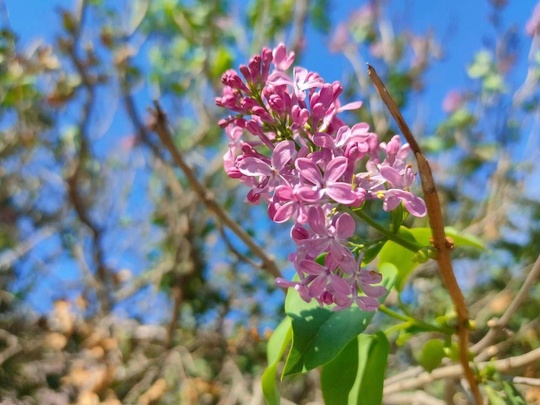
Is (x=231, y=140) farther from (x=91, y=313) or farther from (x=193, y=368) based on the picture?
(x=91, y=313)

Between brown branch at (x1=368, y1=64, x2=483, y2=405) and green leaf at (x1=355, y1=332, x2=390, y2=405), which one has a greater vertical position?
brown branch at (x1=368, y1=64, x2=483, y2=405)

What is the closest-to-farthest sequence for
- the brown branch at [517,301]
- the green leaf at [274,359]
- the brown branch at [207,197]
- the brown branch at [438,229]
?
the brown branch at [438,229] < the green leaf at [274,359] < the brown branch at [517,301] < the brown branch at [207,197]

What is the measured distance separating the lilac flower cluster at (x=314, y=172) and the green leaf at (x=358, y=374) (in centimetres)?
8

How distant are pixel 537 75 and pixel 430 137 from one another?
0.72 m

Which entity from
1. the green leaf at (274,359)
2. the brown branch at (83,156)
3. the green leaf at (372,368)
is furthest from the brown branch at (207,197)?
the brown branch at (83,156)

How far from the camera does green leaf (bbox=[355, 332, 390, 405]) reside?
711 millimetres

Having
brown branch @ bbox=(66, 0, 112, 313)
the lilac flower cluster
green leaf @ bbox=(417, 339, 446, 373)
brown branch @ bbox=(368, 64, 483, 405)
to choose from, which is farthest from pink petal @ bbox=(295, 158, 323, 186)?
brown branch @ bbox=(66, 0, 112, 313)

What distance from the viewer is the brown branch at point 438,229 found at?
546mm

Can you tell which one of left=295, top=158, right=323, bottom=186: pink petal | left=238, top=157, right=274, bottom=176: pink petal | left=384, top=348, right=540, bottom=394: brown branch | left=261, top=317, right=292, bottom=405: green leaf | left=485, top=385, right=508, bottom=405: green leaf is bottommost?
left=485, top=385, right=508, bottom=405: green leaf

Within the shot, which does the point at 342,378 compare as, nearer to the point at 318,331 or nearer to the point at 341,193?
the point at 318,331

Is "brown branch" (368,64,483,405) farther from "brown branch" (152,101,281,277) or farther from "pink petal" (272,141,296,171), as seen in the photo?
"brown branch" (152,101,281,277)

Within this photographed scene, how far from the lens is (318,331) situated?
685 mm

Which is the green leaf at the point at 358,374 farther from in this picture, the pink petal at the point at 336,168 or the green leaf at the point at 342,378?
the pink petal at the point at 336,168

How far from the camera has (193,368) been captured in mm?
2217
